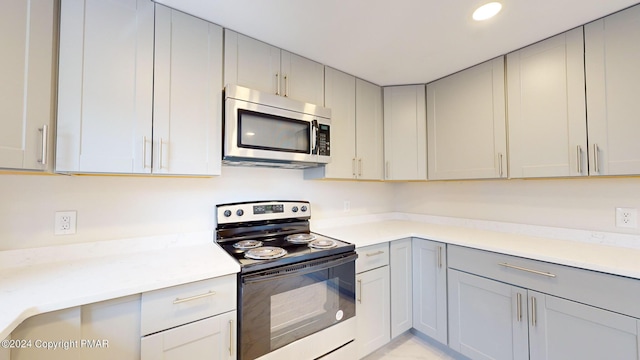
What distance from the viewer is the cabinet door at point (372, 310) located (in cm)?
169

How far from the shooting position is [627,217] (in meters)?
1.51

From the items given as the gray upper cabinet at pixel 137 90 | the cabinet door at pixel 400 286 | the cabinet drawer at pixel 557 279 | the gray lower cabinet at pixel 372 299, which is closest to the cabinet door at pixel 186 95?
the gray upper cabinet at pixel 137 90

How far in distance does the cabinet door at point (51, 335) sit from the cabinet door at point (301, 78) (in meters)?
1.50

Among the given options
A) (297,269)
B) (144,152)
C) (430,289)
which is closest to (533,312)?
(430,289)

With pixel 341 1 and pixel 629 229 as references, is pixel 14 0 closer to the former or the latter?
pixel 341 1

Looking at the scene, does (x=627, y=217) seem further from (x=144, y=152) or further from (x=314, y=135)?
(x=144, y=152)

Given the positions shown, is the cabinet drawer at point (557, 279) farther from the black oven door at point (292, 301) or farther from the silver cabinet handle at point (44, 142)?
the silver cabinet handle at point (44, 142)

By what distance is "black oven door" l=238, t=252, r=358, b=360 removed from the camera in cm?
118

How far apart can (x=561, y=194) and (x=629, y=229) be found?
364mm

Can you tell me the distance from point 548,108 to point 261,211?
6.67 feet

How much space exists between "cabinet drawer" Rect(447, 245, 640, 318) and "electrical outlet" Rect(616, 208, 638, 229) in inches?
25.8

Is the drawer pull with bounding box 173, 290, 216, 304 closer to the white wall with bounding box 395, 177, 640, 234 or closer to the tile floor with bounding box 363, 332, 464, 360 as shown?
the tile floor with bounding box 363, 332, 464, 360

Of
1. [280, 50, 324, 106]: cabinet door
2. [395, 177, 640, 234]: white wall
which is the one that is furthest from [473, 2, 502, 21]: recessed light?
[395, 177, 640, 234]: white wall

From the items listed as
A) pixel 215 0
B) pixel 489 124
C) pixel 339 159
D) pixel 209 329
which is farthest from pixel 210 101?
pixel 489 124
